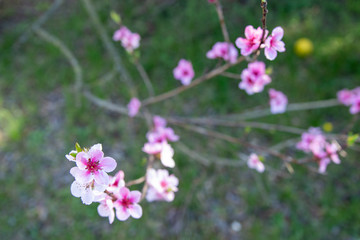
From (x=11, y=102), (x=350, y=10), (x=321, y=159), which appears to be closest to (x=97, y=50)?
(x=11, y=102)

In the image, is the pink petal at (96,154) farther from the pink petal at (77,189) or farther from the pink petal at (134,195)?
the pink petal at (134,195)

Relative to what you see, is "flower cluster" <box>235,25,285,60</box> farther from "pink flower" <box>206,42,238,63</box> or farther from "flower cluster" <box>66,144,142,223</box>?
"flower cluster" <box>66,144,142,223</box>

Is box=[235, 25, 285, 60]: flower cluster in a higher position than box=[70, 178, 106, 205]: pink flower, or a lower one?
higher

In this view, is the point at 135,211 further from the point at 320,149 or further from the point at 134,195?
the point at 320,149

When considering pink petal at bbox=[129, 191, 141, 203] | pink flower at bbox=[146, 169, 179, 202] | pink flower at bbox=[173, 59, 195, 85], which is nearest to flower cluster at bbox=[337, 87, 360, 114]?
pink flower at bbox=[173, 59, 195, 85]

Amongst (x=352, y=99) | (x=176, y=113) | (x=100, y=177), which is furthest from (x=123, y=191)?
(x=176, y=113)

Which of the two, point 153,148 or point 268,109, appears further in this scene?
point 268,109
